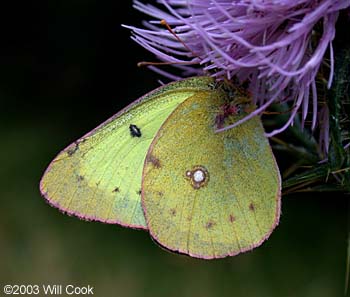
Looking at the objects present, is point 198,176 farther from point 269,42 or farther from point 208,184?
point 269,42

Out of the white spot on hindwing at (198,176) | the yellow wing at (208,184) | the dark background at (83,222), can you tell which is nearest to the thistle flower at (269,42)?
the yellow wing at (208,184)

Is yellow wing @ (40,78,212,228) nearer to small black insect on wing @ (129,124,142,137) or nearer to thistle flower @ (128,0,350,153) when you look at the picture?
small black insect on wing @ (129,124,142,137)

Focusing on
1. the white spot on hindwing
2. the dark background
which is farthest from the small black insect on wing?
the dark background

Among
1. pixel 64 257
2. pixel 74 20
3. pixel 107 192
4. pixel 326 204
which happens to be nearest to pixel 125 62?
pixel 74 20

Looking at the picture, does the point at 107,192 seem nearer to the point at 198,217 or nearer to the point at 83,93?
the point at 198,217

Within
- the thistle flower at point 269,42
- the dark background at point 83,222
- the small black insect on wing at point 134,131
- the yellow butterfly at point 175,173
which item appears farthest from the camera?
the dark background at point 83,222

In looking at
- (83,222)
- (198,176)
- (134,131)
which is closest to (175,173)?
(198,176)

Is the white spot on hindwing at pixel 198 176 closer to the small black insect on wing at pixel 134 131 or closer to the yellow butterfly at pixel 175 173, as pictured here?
the yellow butterfly at pixel 175 173
